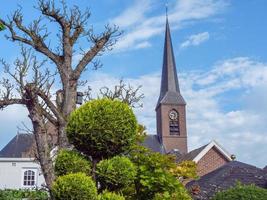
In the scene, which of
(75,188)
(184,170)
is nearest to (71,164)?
(75,188)

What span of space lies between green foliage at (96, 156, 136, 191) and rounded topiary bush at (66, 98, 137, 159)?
0.80 feet

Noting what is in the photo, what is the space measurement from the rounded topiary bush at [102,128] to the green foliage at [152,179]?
106cm

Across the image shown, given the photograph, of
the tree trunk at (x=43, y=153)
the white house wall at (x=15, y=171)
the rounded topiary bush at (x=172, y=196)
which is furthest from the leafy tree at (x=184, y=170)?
the white house wall at (x=15, y=171)

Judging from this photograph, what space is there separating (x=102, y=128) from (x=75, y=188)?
1.06 meters

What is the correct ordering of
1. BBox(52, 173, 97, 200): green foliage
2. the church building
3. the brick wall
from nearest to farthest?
1. BBox(52, 173, 97, 200): green foliage
2. the brick wall
3. the church building

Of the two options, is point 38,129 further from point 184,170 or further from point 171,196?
point 184,170

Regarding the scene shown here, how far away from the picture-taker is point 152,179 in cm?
776

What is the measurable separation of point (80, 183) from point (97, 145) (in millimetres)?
779

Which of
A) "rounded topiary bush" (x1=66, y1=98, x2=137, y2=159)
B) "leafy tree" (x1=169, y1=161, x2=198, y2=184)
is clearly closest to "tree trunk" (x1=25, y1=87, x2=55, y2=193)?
"rounded topiary bush" (x1=66, y1=98, x2=137, y2=159)

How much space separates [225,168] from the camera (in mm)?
15875

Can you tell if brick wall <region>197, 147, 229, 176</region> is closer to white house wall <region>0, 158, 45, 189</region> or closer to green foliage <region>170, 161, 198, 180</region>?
white house wall <region>0, 158, 45, 189</region>

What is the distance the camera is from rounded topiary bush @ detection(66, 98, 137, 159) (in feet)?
21.9

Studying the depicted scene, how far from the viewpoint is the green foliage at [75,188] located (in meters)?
6.16

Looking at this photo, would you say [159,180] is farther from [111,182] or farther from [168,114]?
[168,114]
